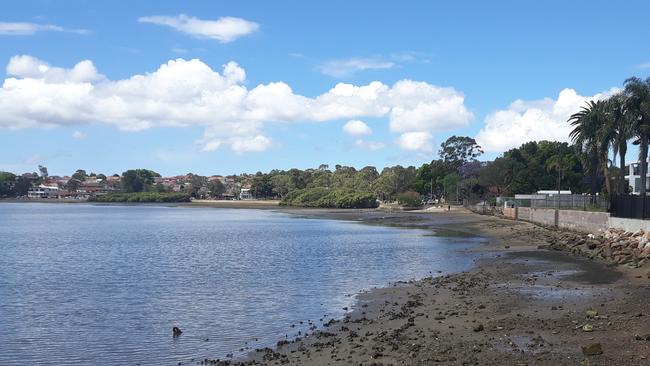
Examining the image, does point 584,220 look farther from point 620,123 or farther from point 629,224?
point 629,224

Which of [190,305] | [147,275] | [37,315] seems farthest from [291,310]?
[147,275]

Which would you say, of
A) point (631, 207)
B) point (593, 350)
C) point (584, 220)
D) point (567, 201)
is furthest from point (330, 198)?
point (593, 350)

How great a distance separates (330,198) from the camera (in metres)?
172

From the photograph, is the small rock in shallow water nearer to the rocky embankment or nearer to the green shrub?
the rocky embankment

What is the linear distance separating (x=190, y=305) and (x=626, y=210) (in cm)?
3255

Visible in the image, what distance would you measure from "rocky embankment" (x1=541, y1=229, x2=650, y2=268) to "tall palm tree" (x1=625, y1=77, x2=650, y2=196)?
13.9 meters

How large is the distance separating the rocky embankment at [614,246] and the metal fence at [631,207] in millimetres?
1546

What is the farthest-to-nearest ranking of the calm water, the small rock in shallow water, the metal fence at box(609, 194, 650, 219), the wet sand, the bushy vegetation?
the bushy vegetation
the metal fence at box(609, 194, 650, 219)
the calm water
the wet sand
the small rock in shallow water

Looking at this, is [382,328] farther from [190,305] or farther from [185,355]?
[190,305]

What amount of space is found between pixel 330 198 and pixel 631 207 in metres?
131

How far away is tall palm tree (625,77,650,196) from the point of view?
181 ft

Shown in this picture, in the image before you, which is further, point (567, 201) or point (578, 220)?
point (567, 201)

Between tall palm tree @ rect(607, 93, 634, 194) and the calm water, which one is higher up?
tall palm tree @ rect(607, 93, 634, 194)

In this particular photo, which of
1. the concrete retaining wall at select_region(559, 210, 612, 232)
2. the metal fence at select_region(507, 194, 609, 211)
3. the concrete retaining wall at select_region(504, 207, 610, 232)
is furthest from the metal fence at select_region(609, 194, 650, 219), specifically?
the metal fence at select_region(507, 194, 609, 211)
